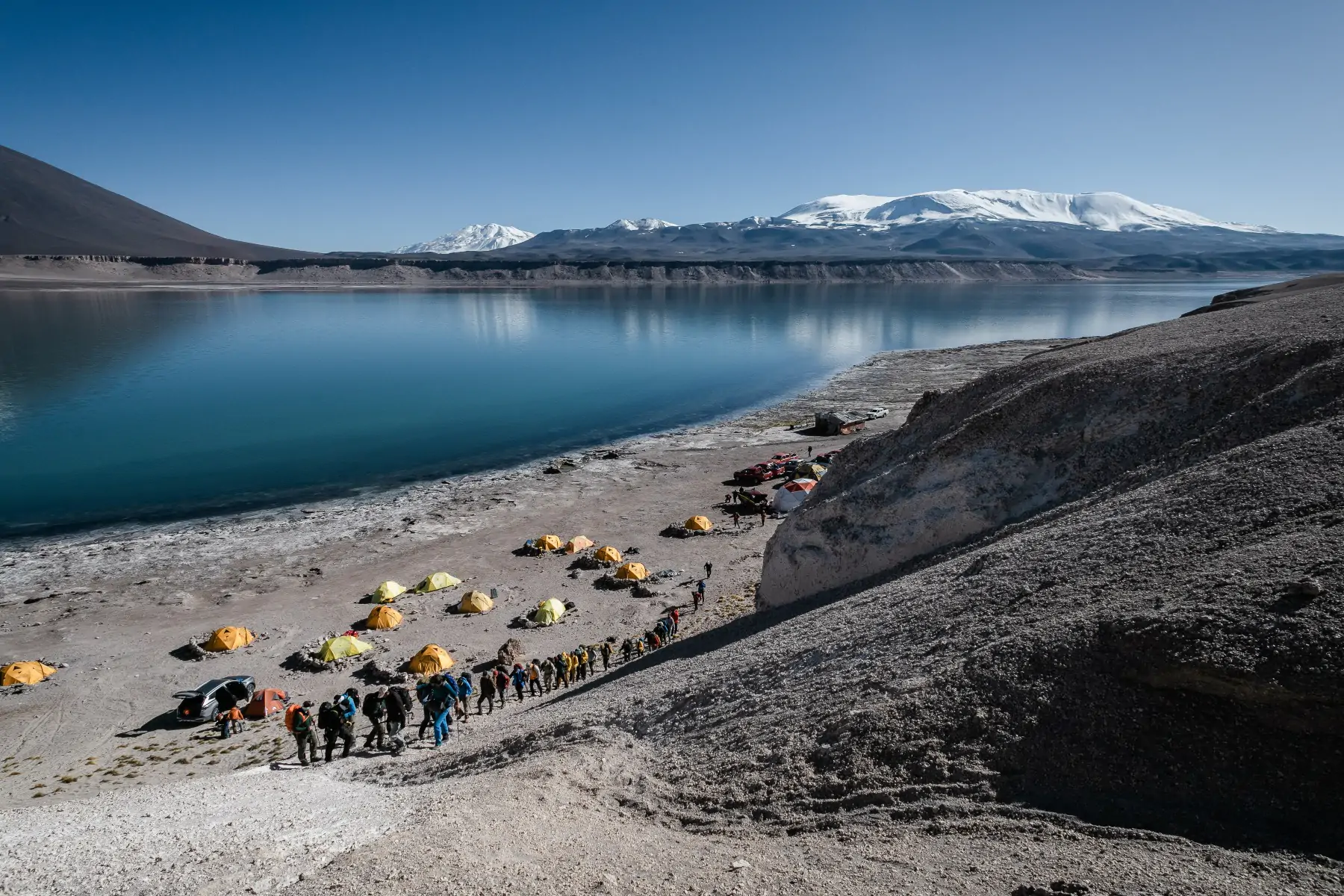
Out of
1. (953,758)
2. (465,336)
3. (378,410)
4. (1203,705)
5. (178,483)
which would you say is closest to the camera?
(1203,705)

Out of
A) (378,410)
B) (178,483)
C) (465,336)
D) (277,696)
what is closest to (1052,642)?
(277,696)

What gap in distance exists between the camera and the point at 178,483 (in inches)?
1591

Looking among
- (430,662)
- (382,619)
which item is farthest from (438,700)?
(382,619)

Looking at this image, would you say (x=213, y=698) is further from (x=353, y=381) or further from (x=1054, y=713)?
(x=353, y=381)

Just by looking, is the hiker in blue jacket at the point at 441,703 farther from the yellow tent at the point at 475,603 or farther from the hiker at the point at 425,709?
the yellow tent at the point at 475,603

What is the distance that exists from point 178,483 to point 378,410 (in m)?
20.0

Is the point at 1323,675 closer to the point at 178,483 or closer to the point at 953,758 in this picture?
the point at 953,758

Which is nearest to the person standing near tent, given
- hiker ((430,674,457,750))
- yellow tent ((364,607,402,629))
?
hiker ((430,674,457,750))

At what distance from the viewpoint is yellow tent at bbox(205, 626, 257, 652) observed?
2228 centimetres

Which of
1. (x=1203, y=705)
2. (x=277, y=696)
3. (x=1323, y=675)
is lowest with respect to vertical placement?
(x=277, y=696)

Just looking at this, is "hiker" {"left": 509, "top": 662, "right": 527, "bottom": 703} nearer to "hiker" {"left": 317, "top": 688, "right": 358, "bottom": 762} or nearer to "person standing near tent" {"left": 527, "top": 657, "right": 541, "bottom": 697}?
"person standing near tent" {"left": 527, "top": 657, "right": 541, "bottom": 697}

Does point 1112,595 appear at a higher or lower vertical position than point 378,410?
higher

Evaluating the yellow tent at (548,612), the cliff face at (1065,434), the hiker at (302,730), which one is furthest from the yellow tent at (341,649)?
the cliff face at (1065,434)

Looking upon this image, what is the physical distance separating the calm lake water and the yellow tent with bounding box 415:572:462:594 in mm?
15667
